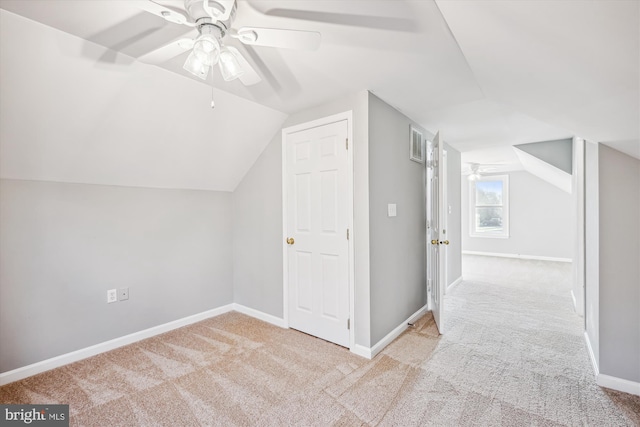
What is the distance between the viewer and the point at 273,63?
198 cm

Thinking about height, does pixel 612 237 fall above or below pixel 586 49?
below

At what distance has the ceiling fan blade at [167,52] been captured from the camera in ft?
4.69

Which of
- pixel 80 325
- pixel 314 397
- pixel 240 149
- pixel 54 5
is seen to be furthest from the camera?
pixel 240 149

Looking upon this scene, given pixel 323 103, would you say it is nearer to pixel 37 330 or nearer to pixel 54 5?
pixel 54 5

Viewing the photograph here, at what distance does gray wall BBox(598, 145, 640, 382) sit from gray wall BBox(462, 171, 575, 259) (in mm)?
5549

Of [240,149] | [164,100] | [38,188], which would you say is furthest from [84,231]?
[240,149]

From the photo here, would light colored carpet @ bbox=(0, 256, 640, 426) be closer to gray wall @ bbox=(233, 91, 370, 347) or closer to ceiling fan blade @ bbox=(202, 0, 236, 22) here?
gray wall @ bbox=(233, 91, 370, 347)

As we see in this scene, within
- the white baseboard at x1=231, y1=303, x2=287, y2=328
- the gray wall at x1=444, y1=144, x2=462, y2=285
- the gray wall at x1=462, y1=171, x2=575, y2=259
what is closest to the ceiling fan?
the white baseboard at x1=231, y1=303, x2=287, y2=328

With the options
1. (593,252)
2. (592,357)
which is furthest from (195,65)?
(592,357)

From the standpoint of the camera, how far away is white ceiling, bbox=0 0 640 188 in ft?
3.64

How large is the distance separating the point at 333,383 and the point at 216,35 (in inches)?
87.8

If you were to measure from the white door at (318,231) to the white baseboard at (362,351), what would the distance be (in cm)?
12

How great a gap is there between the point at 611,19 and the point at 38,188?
337cm

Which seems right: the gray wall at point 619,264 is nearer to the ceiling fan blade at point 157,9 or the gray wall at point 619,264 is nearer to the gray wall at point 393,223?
the gray wall at point 393,223
